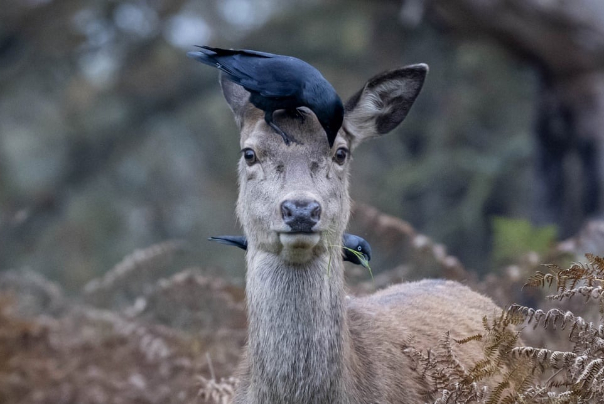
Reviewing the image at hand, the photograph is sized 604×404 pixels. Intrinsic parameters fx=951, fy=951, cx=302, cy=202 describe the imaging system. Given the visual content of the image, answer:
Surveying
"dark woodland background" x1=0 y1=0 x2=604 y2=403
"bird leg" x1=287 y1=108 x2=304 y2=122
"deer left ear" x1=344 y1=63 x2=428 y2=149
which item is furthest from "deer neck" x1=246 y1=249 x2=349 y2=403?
"dark woodland background" x1=0 y1=0 x2=604 y2=403

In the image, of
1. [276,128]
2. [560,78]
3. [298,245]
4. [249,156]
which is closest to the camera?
[298,245]

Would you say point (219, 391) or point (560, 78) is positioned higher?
point (560, 78)

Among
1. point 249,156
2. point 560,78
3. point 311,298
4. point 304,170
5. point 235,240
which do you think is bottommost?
point 311,298

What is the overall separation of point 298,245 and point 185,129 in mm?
14851

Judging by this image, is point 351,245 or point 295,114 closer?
point 295,114

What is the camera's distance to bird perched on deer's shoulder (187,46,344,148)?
5.01 m

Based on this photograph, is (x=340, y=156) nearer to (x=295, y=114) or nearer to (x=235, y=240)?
(x=295, y=114)

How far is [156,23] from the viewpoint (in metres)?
18.4

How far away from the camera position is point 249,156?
5422mm

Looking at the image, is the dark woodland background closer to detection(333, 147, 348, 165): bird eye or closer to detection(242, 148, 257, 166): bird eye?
detection(333, 147, 348, 165): bird eye

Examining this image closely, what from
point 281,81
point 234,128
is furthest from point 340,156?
point 234,128

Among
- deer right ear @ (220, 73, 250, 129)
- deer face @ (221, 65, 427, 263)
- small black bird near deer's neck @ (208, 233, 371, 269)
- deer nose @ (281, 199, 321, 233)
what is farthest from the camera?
deer right ear @ (220, 73, 250, 129)

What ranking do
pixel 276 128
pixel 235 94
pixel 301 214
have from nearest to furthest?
pixel 301 214, pixel 276 128, pixel 235 94

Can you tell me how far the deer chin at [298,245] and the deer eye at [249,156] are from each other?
587 millimetres
